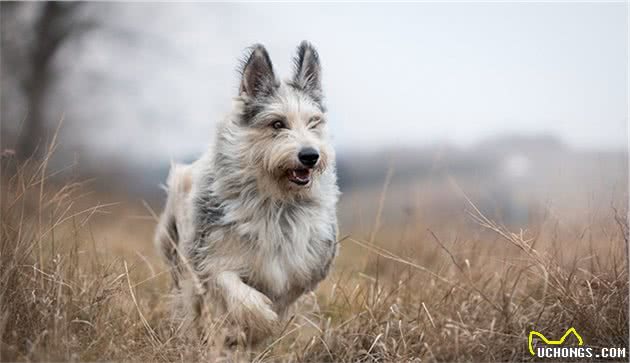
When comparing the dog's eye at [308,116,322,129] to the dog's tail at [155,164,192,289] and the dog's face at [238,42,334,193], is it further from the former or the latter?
→ the dog's tail at [155,164,192,289]

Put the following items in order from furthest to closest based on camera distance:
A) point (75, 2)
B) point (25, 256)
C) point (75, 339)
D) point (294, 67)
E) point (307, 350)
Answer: point (75, 2) < point (294, 67) < point (307, 350) < point (25, 256) < point (75, 339)

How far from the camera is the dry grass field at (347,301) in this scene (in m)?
4.40

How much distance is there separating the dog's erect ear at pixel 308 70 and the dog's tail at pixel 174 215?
4.60 ft

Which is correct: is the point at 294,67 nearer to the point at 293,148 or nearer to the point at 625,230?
the point at 293,148

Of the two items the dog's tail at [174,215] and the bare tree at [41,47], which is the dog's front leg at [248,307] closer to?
the dog's tail at [174,215]

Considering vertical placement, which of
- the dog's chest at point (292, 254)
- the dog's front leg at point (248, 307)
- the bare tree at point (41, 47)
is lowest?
the dog's front leg at point (248, 307)

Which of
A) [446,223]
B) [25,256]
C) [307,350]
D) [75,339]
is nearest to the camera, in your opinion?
[75,339]

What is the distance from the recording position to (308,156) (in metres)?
4.97

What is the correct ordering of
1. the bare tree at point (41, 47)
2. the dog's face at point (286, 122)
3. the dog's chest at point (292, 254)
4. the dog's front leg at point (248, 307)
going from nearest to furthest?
the dog's front leg at point (248, 307), the dog's face at point (286, 122), the dog's chest at point (292, 254), the bare tree at point (41, 47)

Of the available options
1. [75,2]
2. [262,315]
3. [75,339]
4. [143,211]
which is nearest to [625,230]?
[262,315]

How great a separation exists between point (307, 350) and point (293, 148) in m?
1.46

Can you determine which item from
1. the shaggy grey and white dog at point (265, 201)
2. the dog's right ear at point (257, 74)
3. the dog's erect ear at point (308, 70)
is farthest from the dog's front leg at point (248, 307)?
the dog's erect ear at point (308, 70)

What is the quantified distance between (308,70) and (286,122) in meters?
0.56

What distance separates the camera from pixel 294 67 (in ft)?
18.3
